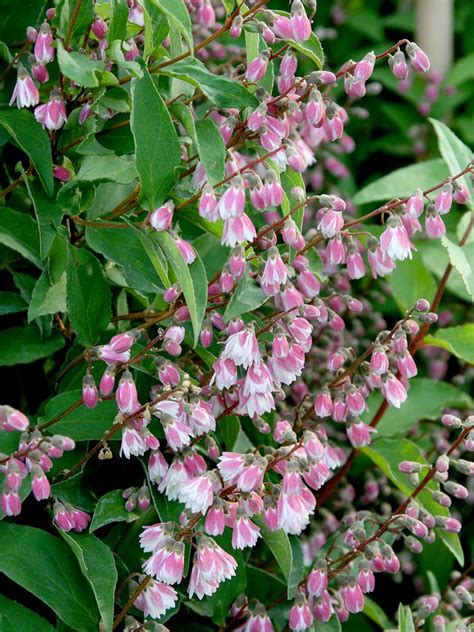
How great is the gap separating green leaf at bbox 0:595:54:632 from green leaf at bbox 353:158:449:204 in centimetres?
102

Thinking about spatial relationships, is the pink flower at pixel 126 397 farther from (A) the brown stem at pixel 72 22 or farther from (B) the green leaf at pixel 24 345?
(A) the brown stem at pixel 72 22

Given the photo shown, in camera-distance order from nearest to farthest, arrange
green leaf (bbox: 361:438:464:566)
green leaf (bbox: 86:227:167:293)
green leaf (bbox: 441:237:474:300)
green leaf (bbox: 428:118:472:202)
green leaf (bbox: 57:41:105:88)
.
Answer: green leaf (bbox: 57:41:105:88), green leaf (bbox: 86:227:167:293), green leaf (bbox: 441:237:474:300), green leaf (bbox: 361:438:464:566), green leaf (bbox: 428:118:472:202)

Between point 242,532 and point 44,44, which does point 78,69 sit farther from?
point 242,532

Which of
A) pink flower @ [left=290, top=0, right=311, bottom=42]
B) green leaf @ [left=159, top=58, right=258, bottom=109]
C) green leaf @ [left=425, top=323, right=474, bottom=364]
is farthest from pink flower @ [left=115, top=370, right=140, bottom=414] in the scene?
green leaf @ [left=425, top=323, right=474, bottom=364]

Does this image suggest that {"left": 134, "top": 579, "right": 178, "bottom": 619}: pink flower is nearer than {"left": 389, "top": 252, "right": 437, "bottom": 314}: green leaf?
Yes

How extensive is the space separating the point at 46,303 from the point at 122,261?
0.44 ft

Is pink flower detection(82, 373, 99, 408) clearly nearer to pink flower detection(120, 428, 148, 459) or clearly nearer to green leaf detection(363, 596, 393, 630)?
pink flower detection(120, 428, 148, 459)

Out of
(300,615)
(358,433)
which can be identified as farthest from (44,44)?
(300,615)

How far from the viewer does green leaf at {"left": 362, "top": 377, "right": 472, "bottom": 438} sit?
6.02 feet

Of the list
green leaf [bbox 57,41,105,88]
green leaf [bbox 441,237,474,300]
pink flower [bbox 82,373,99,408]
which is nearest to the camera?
green leaf [bbox 57,41,105,88]

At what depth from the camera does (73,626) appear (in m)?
1.27

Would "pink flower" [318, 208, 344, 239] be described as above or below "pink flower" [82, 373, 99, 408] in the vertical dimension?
above

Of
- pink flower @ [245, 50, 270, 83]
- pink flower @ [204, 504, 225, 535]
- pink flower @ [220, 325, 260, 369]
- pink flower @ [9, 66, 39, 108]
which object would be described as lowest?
pink flower @ [204, 504, 225, 535]

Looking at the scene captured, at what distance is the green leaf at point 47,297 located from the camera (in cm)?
132
